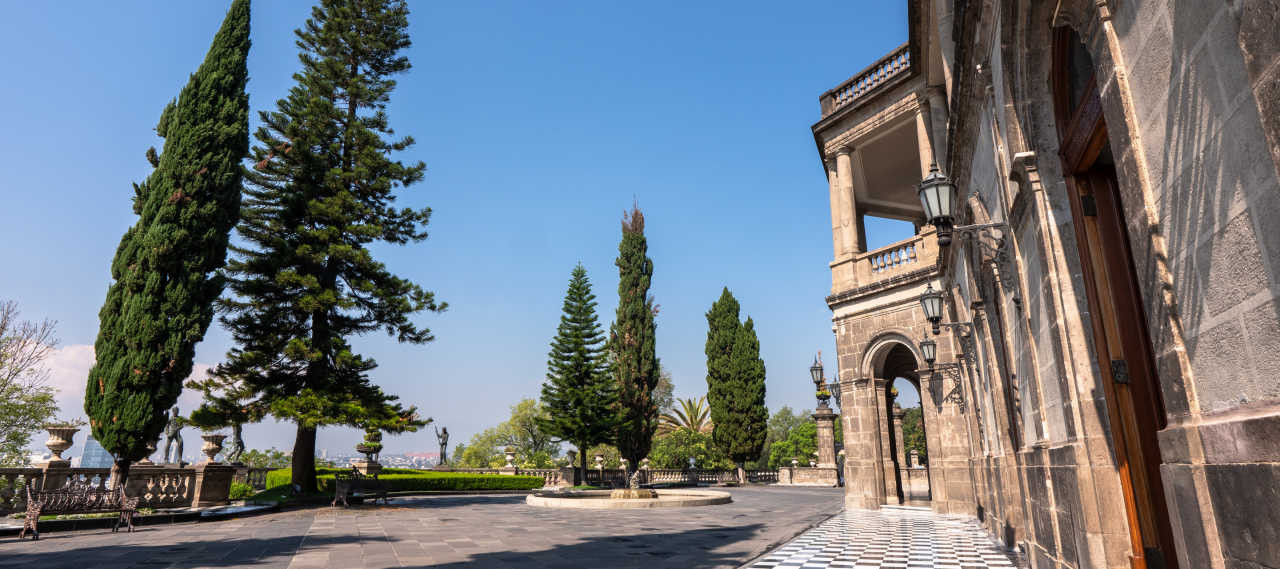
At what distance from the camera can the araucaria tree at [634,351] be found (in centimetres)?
2902

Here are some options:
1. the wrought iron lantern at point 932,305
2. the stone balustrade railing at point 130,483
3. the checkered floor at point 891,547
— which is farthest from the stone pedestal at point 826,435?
the stone balustrade railing at point 130,483

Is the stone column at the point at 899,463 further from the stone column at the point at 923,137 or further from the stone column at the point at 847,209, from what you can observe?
the stone column at the point at 923,137

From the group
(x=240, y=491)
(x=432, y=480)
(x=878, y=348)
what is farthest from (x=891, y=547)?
(x=432, y=480)

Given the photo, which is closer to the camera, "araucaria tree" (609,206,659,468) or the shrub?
the shrub

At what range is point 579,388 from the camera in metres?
29.8

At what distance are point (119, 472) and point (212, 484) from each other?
1.97 m

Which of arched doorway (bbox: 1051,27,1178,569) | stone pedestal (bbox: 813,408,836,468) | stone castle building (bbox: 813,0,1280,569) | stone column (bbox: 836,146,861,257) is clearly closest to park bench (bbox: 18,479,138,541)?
stone castle building (bbox: 813,0,1280,569)

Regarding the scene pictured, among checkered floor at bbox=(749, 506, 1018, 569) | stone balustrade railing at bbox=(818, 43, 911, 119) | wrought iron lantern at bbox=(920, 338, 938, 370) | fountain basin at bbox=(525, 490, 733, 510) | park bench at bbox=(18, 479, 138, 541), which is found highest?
stone balustrade railing at bbox=(818, 43, 911, 119)

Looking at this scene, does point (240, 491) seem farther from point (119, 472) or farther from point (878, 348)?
point (878, 348)

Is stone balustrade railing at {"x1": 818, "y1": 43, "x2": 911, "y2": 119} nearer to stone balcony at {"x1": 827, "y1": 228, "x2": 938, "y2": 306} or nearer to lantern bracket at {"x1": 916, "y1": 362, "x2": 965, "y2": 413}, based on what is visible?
stone balcony at {"x1": 827, "y1": 228, "x2": 938, "y2": 306}

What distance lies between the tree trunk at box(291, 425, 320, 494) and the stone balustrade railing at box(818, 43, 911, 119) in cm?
1778

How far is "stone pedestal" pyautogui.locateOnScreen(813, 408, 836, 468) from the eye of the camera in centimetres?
2797

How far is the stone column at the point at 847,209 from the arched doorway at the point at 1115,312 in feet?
40.6

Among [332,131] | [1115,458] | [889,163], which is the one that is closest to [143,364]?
[332,131]
